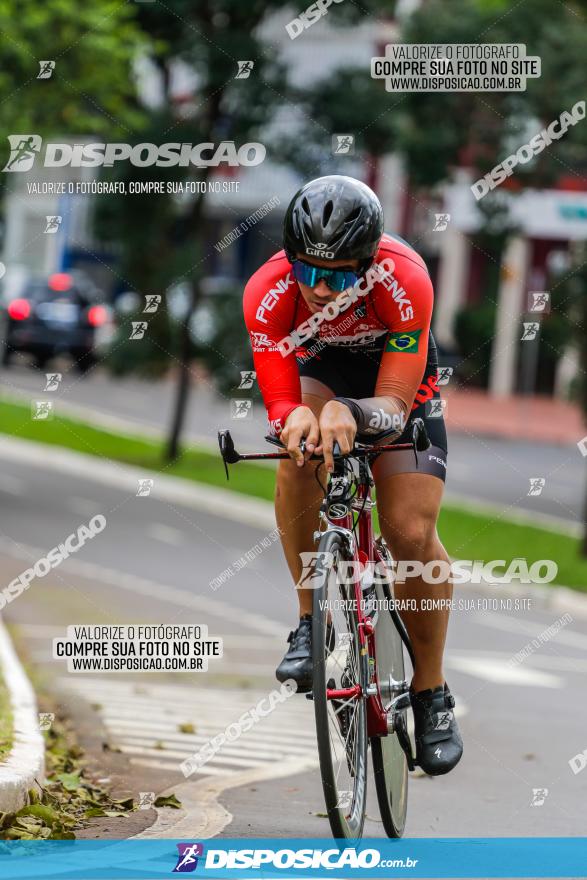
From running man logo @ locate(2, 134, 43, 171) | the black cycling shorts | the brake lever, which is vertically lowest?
the brake lever

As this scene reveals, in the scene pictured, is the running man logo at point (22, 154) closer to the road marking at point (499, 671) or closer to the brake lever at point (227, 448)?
the road marking at point (499, 671)

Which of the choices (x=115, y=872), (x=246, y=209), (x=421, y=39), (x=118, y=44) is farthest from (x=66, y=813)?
(x=246, y=209)

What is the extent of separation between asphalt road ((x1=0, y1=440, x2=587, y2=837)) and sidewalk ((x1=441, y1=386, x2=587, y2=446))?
1270 cm

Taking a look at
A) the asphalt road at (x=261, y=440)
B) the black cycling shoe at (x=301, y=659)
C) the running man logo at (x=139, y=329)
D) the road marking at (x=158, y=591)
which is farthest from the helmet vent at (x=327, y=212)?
the asphalt road at (x=261, y=440)

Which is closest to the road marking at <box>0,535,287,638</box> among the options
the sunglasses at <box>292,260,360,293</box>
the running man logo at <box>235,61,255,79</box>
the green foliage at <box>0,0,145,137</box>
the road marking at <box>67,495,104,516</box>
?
the road marking at <box>67,495,104,516</box>

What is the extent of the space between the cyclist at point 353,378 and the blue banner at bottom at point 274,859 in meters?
0.40

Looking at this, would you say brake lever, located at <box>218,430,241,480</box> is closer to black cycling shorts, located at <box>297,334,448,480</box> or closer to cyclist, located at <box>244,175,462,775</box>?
cyclist, located at <box>244,175,462,775</box>

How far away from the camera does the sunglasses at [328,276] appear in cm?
573

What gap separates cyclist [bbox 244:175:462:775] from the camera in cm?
570

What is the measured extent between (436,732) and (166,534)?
15064mm

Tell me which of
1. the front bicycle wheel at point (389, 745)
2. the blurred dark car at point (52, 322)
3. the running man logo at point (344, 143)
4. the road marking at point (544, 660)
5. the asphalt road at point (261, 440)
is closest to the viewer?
the front bicycle wheel at point (389, 745)

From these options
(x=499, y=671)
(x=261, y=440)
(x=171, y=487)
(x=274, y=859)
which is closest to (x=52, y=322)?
(x=261, y=440)

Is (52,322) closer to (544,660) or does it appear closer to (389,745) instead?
(544,660)

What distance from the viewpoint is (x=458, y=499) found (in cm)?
2520
